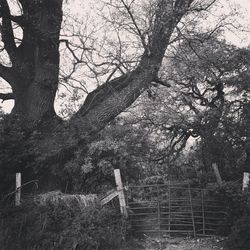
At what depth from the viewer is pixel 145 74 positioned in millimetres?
12141

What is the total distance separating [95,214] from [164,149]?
748 cm

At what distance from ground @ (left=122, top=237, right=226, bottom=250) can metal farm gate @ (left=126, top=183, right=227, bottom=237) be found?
24cm

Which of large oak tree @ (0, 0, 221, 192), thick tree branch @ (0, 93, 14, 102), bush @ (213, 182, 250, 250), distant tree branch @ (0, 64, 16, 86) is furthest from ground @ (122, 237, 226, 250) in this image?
thick tree branch @ (0, 93, 14, 102)

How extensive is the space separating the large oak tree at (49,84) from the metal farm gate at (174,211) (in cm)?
302

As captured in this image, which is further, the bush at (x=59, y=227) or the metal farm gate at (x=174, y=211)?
the metal farm gate at (x=174, y=211)

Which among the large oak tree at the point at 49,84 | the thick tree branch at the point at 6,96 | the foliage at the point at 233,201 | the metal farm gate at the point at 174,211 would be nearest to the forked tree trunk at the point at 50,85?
the large oak tree at the point at 49,84

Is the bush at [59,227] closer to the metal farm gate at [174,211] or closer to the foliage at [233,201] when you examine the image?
the metal farm gate at [174,211]

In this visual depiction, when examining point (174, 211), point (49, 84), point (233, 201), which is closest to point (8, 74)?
point (49, 84)

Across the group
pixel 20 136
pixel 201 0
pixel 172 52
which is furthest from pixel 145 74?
pixel 20 136

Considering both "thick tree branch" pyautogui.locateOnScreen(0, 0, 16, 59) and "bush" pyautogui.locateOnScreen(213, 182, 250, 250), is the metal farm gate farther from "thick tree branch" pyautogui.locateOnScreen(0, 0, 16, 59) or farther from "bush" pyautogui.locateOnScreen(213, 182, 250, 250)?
"thick tree branch" pyautogui.locateOnScreen(0, 0, 16, 59)

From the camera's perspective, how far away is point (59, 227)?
8336 millimetres

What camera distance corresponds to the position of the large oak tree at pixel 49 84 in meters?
11.3

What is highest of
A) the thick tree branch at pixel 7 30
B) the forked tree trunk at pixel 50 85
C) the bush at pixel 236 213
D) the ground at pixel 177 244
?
the thick tree branch at pixel 7 30

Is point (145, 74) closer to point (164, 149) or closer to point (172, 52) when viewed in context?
point (172, 52)
